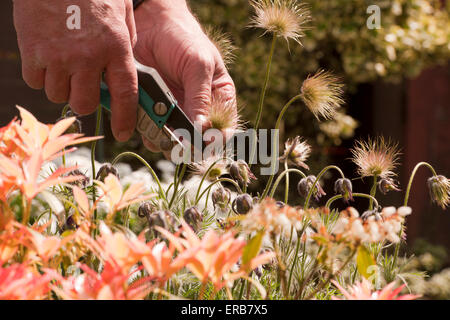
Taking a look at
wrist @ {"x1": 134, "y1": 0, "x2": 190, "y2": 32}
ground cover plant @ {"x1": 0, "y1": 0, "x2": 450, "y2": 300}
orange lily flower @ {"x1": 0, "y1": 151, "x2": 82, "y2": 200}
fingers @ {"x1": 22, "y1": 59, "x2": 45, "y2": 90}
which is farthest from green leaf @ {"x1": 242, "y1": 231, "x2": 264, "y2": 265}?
wrist @ {"x1": 134, "y1": 0, "x2": 190, "y2": 32}

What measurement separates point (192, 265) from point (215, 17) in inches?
145

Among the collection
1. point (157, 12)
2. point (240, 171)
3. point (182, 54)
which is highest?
point (157, 12)

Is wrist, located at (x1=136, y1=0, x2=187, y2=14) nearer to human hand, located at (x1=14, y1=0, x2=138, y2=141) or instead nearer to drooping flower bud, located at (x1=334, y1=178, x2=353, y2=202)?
human hand, located at (x1=14, y1=0, x2=138, y2=141)

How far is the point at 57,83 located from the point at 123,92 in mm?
104

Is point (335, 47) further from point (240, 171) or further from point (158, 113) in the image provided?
point (240, 171)

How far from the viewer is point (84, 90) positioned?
0.82 m

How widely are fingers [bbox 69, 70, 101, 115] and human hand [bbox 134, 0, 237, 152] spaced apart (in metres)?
0.21

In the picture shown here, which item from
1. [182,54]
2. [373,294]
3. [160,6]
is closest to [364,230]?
[373,294]

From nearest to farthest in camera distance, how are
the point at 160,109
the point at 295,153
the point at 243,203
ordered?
the point at 243,203 < the point at 295,153 < the point at 160,109

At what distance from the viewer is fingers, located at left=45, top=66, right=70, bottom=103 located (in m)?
0.81

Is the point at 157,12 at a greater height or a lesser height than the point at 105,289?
greater

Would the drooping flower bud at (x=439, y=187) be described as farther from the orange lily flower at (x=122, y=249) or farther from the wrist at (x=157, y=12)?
the wrist at (x=157, y=12)

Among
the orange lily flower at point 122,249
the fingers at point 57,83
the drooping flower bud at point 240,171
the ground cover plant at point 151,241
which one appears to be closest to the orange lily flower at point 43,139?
the ground cover plant at point 151,241

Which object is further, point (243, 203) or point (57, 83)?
point (57, 83)
